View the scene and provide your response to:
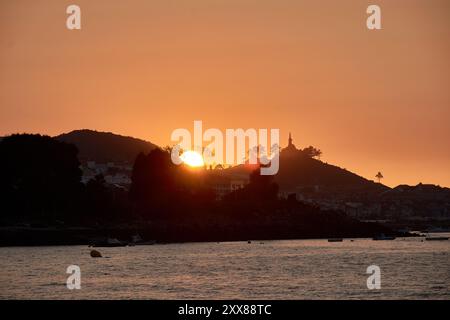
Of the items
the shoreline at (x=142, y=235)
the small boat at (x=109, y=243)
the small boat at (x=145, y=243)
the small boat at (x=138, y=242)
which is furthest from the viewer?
the small boat at (x=145, y=243)

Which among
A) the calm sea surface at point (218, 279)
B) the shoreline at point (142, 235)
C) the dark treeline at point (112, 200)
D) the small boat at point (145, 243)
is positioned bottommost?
the calm sea surface at point (218, 279)

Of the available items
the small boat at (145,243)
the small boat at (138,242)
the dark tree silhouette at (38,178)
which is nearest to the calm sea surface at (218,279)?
the small boat at (138,242)

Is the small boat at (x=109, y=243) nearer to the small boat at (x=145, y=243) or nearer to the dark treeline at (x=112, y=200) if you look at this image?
the small boat at (x=145, y=243)

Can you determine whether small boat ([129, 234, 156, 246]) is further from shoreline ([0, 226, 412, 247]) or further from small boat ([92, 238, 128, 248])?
small boat ([92, 238, 128, 248])

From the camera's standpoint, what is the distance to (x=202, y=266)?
81.0 m

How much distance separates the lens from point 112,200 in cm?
16488

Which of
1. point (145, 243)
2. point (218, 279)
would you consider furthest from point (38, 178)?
point (218, 279)

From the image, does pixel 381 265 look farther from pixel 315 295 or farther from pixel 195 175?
pixel 195 175

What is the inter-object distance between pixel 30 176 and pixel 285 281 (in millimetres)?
90785

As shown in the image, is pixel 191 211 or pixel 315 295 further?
pixel 191 211

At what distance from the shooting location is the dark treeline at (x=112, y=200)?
146375 millimetres
